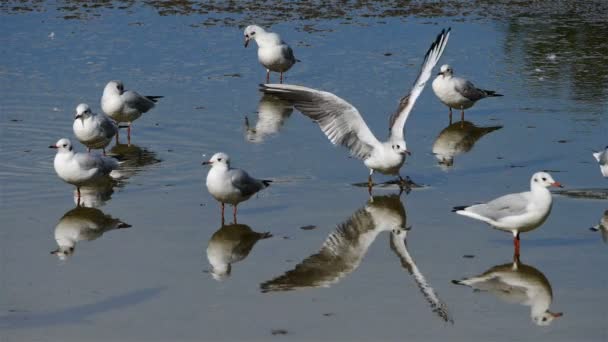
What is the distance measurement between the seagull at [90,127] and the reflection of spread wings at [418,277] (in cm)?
476

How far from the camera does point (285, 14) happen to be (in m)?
24.2

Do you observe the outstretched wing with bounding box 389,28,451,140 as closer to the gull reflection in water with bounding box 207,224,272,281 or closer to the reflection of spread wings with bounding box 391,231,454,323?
the reflection of spread wings with bounding box 391,231,454,323

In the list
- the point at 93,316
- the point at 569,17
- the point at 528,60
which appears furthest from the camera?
the point at 569,17

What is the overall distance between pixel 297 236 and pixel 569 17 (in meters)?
14.5

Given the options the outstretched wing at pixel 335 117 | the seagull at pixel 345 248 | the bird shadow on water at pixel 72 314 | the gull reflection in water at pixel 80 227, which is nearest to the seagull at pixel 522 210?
the seagull at pixel 345 248

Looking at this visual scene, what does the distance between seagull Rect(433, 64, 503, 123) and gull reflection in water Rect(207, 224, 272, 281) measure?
231 inches

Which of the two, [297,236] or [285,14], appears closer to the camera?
[297,236]

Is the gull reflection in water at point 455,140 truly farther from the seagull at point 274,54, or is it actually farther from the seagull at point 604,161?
the seagull at point 274,54

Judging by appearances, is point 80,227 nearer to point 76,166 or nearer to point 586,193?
point 76,166

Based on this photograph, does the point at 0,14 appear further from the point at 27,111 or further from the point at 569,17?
the point at 569,17

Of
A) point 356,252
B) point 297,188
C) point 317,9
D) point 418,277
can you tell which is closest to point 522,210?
point 418,277

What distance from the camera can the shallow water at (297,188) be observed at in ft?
28.0

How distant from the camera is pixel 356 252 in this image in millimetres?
10227

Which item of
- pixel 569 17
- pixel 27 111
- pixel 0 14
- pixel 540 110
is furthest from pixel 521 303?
pixel 0 14
